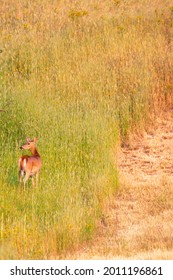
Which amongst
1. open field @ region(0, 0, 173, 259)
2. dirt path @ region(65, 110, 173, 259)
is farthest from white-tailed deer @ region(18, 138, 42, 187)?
dirt path @ region(65, 110, 173, 259)

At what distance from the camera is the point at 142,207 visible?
11656 millimetres

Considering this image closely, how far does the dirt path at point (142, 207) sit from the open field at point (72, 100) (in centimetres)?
19

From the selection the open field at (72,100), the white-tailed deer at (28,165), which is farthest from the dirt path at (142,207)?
the white-tailed deer at (28,165)

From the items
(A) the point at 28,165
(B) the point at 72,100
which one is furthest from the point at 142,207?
(B) the point at 72,100

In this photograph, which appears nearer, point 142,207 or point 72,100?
point 142,207

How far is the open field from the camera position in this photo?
1030cm

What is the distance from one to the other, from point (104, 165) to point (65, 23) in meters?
6.10

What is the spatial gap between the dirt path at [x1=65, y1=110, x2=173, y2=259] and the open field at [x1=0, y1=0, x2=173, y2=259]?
0.19m

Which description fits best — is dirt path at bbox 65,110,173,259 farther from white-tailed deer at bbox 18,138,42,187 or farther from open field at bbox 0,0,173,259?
white-tailed deer at bbox 18,138,42,187

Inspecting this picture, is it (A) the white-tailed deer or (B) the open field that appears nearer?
(B) the open field

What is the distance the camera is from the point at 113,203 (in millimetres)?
11883

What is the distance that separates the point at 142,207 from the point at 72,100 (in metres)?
3.10

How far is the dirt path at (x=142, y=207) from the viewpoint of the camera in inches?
397

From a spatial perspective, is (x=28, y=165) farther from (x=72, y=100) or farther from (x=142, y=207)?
(x=72, y=100)
